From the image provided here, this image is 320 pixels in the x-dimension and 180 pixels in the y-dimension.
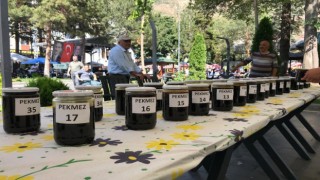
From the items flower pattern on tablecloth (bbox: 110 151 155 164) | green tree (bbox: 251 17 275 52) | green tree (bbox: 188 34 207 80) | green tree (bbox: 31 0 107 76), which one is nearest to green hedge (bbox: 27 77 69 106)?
flower pattern on tablecloth (bbox: 110 151 155 164)

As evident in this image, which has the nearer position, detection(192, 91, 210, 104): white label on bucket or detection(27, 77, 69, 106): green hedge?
detection(192, 91, 210, 104): white label on bucket

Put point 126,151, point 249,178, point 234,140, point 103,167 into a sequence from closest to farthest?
point 103,167 < point 126,151 < point 234,140 < point 249,178

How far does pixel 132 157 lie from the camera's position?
878 mm

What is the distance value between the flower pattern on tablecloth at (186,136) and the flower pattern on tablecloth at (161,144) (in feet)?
0.21

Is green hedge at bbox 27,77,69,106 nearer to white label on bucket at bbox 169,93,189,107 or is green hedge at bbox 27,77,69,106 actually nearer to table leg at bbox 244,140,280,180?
table leg at bbox 244,140,280,180

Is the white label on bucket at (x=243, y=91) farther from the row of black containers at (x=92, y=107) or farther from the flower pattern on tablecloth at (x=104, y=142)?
the flower pattern on tablecloth at (x=104, y=142)

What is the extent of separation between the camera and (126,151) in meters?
0.93

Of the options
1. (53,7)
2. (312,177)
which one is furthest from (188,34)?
(312,177)

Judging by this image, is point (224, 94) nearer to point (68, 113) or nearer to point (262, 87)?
point (262, 87)

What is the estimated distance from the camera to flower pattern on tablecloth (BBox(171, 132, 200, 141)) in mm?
1108

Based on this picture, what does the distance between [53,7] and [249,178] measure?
83.5 ft

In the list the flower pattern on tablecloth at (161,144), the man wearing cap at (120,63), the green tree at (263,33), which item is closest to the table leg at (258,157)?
the flower pattern on tablecloth at (161,144)

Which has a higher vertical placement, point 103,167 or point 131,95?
point 131,95

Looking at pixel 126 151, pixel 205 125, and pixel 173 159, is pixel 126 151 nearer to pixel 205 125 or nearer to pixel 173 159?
pixel 173 159
